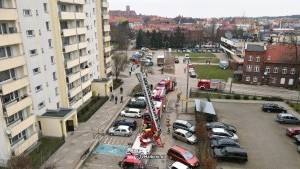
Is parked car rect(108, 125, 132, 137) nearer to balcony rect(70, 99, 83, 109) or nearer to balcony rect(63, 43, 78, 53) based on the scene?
balcony rect(70, 99, 83, 109)

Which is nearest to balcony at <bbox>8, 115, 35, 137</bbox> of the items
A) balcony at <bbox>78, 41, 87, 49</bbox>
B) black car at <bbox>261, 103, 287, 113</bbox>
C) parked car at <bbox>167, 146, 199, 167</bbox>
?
balcony at <bbox>78, 41, 87, 49</bbox>

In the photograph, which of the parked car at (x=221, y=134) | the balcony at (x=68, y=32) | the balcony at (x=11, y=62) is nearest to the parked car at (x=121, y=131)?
the parked car at (x=221, y=134)

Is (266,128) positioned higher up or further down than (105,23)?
further down

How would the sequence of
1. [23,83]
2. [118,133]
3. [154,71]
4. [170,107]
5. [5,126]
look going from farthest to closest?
1. [154,71]
2. [170,107]
3. [118,133]
4. [23,83]
5. [5,126]

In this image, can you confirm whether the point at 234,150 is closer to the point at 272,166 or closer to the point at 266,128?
the point at 272,166

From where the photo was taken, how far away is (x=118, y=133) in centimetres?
3488

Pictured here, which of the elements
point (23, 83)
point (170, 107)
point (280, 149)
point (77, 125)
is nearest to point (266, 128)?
point (280, 149)

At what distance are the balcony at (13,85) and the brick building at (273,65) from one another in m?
47.9

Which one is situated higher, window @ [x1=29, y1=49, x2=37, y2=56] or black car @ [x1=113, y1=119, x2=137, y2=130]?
window @ [x1=29, y1=49, x2=37, y2=56]

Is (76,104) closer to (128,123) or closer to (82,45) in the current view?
(82,45)

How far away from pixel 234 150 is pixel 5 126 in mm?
24022

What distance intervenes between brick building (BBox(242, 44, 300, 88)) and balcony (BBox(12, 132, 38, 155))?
47.9 metres

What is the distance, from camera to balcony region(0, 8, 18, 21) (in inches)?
958

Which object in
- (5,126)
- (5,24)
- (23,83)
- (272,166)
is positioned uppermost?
(5,24)
